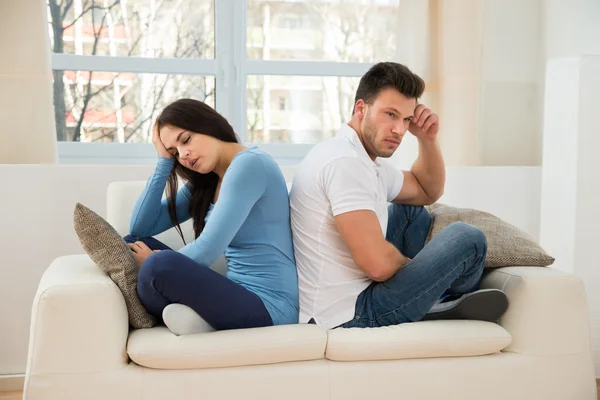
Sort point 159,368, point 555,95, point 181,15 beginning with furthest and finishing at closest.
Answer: point 181,15
point 555,95
point 159,368

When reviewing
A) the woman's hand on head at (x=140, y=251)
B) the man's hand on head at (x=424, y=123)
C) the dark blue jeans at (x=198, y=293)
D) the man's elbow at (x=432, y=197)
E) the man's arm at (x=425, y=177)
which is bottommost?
the dark blue jeans at (x=198, y=293)

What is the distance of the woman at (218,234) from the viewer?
2.25 metres

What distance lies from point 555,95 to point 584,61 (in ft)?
0.81

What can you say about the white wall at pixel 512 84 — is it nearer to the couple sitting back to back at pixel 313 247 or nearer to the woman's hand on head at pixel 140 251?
the couple sitting back to back at pixel 313 247

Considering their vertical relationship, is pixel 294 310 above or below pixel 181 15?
below

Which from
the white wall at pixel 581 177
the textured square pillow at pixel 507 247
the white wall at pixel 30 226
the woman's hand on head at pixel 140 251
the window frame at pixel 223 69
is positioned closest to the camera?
the woman's hand on head at pixel 140 251

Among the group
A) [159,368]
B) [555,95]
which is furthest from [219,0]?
[159,368]

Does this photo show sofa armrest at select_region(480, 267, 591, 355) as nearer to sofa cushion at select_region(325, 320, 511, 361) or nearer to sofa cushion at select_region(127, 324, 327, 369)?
sofa cushion at select_region(325, 320, 511, 361)

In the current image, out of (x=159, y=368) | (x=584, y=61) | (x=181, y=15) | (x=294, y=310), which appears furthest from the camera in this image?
(x=181, y=15)

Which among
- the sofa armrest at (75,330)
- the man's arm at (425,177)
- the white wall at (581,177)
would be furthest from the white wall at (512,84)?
the sofa armrest at (75,330)

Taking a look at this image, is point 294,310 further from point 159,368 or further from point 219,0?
point 219,0

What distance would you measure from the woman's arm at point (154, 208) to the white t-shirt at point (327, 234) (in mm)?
524

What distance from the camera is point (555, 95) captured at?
327 centimetres

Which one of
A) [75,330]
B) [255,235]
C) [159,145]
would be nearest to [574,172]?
[255,235]
